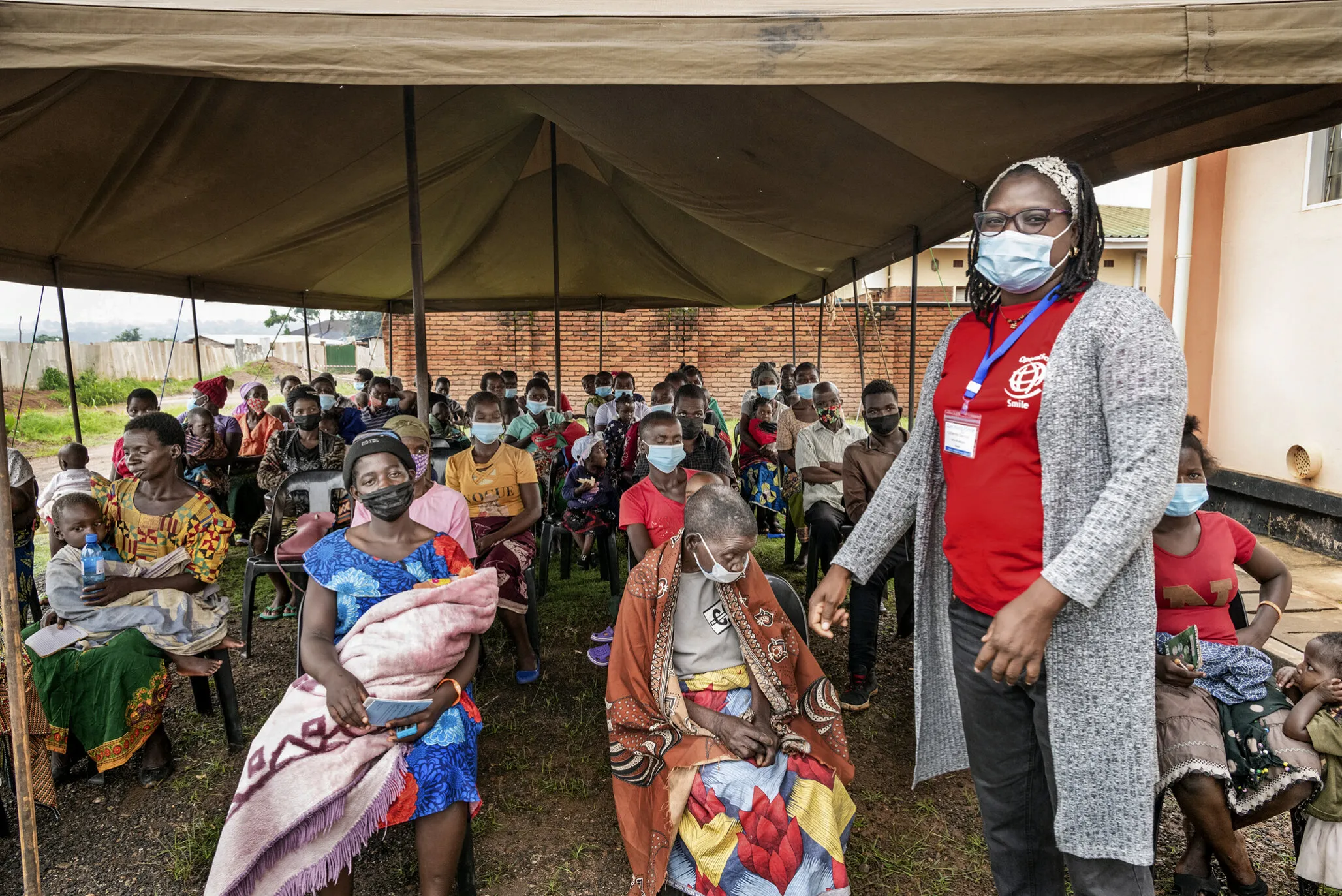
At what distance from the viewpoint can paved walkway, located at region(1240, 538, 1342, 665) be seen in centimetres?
402

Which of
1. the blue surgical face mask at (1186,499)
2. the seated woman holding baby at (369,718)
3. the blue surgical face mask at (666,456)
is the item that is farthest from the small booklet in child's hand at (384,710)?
the blue surgical face mask at (1186,499)

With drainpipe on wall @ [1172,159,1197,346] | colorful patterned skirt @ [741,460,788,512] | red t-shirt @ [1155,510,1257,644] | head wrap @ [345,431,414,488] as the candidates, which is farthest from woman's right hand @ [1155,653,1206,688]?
drainpipe on wall @ [1172,159,1197,346]

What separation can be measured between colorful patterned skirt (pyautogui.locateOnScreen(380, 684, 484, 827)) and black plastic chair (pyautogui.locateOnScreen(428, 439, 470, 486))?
88.2 inches

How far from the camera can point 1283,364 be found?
21.2 feet

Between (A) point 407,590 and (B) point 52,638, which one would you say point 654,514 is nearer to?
(A) point 407,590

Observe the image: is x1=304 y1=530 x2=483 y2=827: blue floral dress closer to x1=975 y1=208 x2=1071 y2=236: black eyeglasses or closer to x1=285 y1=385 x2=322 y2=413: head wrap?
x1=975 y1=208 x2=1071 y2=236: black eyeglasses

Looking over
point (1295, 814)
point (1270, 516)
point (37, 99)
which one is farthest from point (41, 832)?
point (1270, 516)

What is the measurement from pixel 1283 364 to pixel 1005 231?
6.59m

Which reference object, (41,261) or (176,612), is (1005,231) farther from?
(41,261)

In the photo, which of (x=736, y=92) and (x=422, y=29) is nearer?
(x=422, y=29)

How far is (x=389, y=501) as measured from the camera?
258 cm

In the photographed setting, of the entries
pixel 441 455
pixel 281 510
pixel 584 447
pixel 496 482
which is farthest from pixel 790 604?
pixel 441 455

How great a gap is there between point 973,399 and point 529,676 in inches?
124

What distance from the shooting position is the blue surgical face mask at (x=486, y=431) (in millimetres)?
4602
